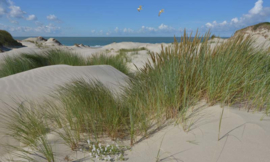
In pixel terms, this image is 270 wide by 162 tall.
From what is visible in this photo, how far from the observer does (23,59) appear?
595cm

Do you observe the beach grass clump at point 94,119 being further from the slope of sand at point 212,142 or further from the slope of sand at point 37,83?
the slope of sand at point 37,83

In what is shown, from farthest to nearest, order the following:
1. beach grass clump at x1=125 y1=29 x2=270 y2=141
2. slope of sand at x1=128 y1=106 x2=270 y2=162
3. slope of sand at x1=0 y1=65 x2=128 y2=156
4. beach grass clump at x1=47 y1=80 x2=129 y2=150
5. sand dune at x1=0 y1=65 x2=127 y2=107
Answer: sand dune at x1=0 y1=65 x2=127 y2=107
slope of sand at x1=0 y1=65 x2=128 y2=156
beach grass clump at x1=125 y1=29 x2=270 y2=141
beach grass clump at x1=47 y1=80 x2=129 y2=150
slope of sand at x1=128 y1=106 x2=270 y2=162

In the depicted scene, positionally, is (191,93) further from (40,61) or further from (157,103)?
(40,61)

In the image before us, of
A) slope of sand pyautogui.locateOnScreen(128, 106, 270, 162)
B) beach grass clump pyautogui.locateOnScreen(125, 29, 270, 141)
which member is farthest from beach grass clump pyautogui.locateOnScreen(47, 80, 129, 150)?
slope of sand pyautogui.locateOnScreen(128, 106, 270, 162)

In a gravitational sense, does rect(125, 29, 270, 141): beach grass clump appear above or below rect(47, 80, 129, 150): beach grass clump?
above

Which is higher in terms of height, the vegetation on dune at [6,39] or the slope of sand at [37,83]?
the vegetation on dune at [6,39]

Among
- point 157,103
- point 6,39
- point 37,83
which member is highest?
point 6,39

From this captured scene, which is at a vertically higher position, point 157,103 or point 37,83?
point 157,103

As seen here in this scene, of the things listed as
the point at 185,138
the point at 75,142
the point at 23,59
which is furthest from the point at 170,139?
the point at 23,59

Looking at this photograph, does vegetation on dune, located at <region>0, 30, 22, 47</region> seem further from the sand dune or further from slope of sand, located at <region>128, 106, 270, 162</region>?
slope of sand, located at <region>128, 106, 270, 162</region>

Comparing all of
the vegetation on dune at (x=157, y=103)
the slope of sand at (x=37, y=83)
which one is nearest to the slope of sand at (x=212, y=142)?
the vegetation on dune at (x=157, y=103)

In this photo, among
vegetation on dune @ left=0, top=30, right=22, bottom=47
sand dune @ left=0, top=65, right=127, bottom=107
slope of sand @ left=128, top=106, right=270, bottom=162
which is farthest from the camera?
vegetation on dune @ left=0, top=30, right=22, bottom=47

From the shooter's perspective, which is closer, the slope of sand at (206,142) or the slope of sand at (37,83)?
the slope of sand at (206,142)

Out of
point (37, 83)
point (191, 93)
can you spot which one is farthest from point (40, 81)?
point (191, 93)
